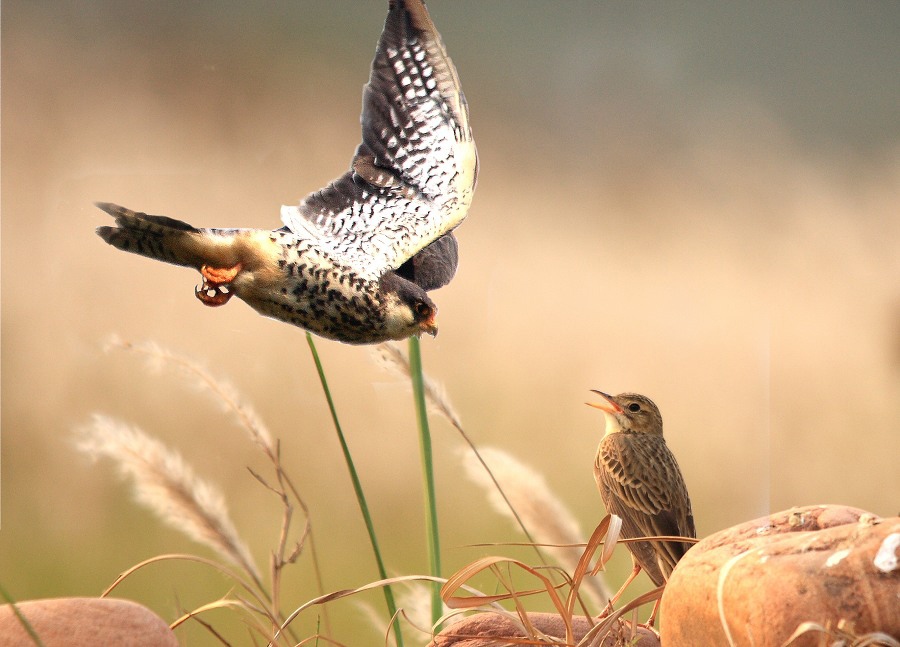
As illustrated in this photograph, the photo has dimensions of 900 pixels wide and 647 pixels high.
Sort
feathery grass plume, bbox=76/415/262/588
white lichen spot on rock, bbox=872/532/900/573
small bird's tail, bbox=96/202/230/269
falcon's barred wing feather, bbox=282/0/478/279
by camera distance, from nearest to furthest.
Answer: white lichen spot on rock, bbox=872/532/900/573
small bird's tail, bbox=96/202/230/269
falcon's barred wing feather, bbox=282/0/478/279
feathery grass plume, bbox=76/415/262/588

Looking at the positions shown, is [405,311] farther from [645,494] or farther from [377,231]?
[645,494]

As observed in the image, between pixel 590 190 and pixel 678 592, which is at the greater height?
pixel 590 190

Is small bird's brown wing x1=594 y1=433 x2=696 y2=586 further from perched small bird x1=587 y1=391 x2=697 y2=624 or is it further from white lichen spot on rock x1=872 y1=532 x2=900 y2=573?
white lichen spot on rock x1=872 y1=532 x2=900 y2=573

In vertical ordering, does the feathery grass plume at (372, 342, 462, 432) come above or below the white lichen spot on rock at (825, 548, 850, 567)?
above

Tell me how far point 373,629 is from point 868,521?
878 millimetres

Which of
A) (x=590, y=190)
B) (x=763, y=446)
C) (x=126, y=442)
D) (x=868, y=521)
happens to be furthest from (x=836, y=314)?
(x=126, y=442)

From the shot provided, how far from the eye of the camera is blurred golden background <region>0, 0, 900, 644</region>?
3.86 feet

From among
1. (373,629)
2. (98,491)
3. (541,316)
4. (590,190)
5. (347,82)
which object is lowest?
(373,629)

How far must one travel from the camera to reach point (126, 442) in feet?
2.80

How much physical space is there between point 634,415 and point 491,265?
17.5 inches

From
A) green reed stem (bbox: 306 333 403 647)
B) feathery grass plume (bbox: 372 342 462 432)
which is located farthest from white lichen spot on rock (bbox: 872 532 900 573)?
feathery grass plume (bbox: 372 342 462 432)

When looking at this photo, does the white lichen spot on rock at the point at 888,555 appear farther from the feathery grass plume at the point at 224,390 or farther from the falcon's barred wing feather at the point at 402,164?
the feathery grass plume at the point at 224,390

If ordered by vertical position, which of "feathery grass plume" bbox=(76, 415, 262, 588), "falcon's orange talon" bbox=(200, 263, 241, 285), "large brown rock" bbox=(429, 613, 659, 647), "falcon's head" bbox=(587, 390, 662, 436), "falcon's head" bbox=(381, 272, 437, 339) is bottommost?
"large brown rock" bbox=(429, 613, 659, 647)

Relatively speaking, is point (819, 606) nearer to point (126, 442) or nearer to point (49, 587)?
point (126, 442)
